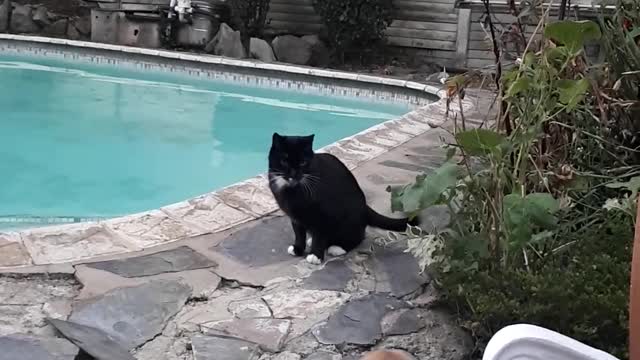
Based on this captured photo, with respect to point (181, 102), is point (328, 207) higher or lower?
higher

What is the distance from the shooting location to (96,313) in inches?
90.9

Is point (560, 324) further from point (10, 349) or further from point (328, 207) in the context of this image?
point (10, 349)

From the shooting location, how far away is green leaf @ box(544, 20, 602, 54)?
2.25 meters

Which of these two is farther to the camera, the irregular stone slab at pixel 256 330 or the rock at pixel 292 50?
the rock at pixel 292 50

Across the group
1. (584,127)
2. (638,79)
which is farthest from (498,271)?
(638,79)

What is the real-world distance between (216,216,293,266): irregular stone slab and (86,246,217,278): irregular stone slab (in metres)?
0.13

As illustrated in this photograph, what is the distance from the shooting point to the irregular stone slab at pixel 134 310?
7.28 feet

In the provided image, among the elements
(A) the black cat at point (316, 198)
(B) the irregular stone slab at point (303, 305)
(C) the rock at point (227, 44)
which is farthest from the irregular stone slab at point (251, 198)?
(C) the rock at point (227, 44)

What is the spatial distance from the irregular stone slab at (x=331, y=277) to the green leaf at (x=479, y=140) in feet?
2.32

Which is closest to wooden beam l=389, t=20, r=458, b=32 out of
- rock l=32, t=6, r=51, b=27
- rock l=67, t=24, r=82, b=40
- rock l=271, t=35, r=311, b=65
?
rock l=271, t=35, r=311, b=65

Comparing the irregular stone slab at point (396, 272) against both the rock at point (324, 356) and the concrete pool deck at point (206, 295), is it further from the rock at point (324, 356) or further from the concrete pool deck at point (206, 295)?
the rock at point (324, 356)

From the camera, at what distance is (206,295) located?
253 centimetres

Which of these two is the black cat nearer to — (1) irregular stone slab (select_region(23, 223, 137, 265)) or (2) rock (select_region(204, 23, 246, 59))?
(1) irregular stone slab (select_region(23, 223, 137, 265))

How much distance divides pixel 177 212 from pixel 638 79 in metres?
1.96
